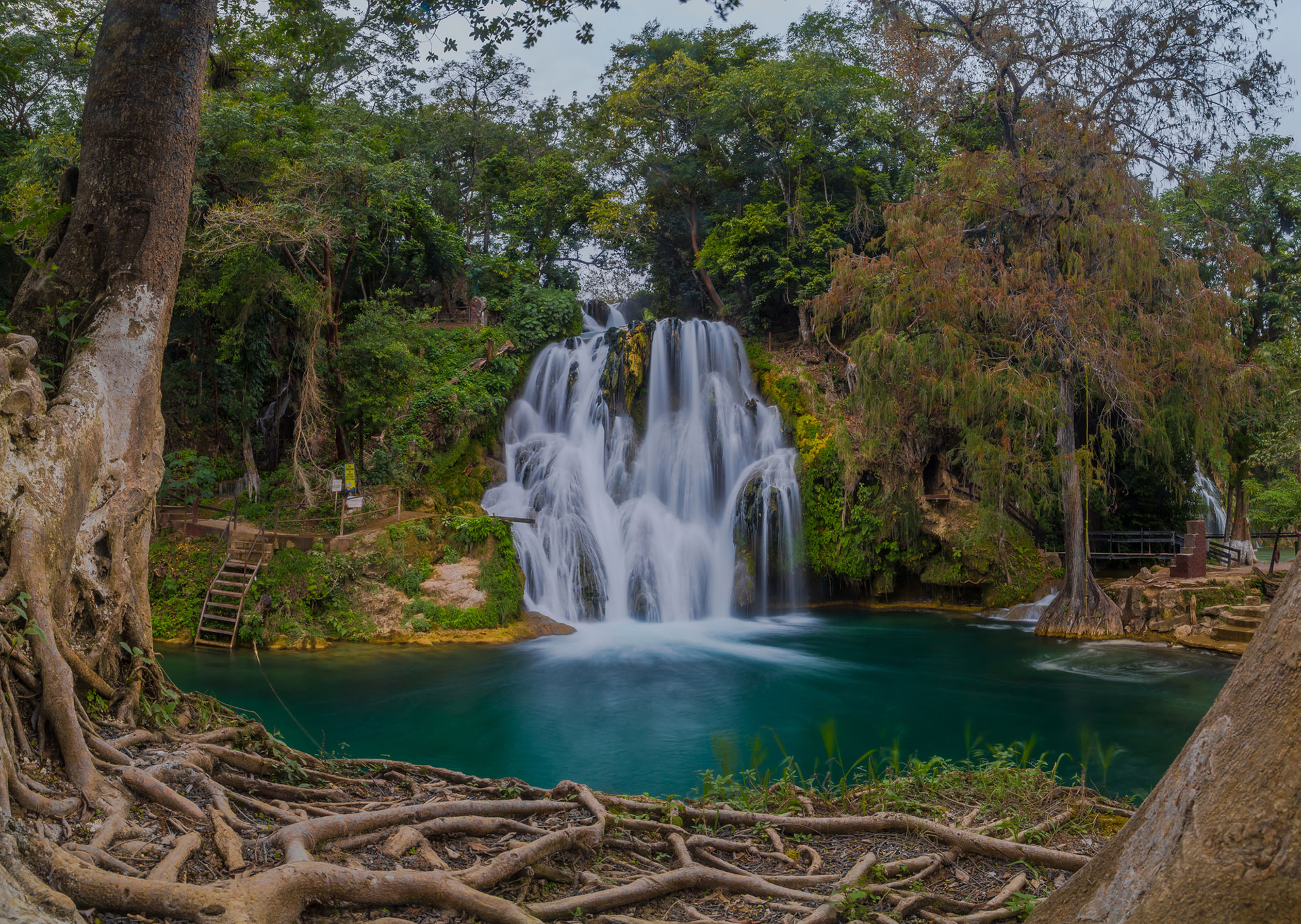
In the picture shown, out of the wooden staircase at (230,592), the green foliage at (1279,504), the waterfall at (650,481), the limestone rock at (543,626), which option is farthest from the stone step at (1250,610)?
the wooden staircase at (230,592)

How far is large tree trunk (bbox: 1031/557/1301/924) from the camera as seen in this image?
1.67 meters

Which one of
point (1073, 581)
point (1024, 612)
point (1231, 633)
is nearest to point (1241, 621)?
point (1231, 633)

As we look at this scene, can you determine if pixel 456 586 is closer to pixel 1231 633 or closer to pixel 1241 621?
pixel 1231 633

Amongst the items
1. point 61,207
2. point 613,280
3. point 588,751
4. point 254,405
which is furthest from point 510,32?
point 613,280

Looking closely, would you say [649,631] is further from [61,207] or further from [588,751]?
[61,207]

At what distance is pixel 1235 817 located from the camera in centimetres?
173

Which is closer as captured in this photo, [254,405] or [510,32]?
[510,32]

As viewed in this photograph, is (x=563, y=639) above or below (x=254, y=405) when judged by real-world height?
below

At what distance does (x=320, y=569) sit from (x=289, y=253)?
259 inches

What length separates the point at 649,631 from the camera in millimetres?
16781

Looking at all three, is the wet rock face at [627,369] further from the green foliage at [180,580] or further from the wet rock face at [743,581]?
the green foliage at [180,580]

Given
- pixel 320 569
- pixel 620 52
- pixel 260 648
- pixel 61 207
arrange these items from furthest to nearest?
pixel 620 52 < pixel 320 569 < pixel 260 648 < pixel 61 207

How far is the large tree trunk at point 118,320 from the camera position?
413 cm

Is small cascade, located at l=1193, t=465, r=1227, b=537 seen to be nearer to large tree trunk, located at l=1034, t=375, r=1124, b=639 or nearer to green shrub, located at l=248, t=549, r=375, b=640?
large tree trunk, located at l=1034, t=375, r=1124, b=639
